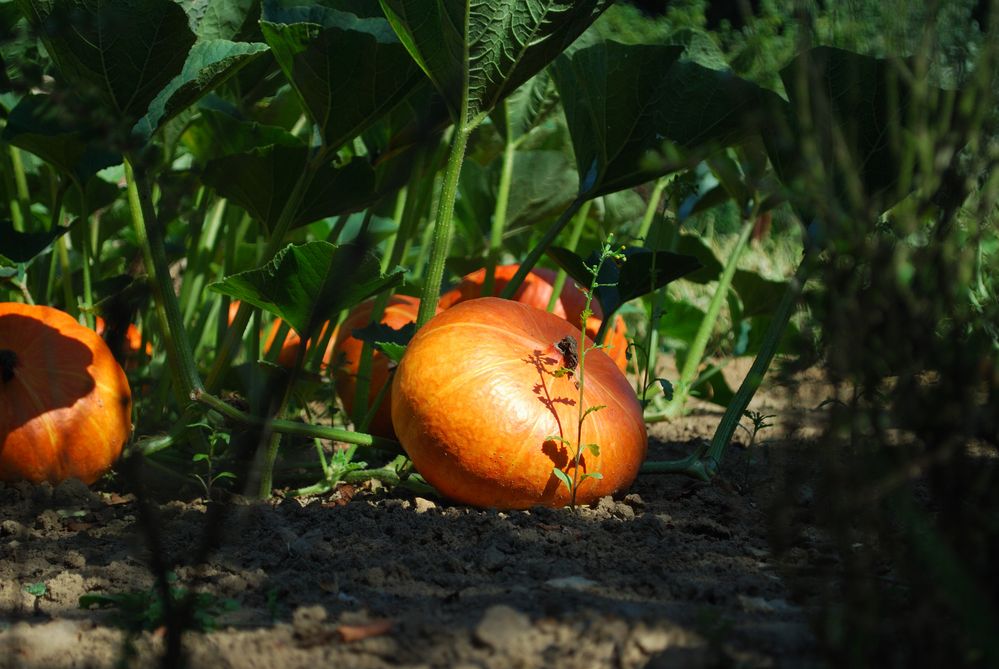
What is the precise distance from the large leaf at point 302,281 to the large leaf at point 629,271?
525mm

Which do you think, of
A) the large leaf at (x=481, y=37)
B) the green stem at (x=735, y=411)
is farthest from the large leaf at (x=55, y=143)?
the green stem at (x=735, y=411)

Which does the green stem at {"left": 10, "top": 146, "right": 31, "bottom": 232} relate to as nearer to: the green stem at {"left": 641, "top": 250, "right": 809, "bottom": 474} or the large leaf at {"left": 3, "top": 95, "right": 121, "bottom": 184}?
the large leaf at {"left": 3, "top": 95, "right": 121, "bottom": 184}

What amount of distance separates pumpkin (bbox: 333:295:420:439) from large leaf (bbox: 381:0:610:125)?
76cm

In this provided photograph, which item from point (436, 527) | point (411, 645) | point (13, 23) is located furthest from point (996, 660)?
point (13, 23)

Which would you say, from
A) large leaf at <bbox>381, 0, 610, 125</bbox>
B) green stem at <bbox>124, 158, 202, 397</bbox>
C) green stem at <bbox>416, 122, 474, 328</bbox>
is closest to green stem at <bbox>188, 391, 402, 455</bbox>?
green stem at <bbox>124, 158, 202, 397</bbox>

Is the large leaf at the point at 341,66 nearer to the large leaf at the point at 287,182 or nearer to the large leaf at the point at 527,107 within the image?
the large leaf at the point at 287,182

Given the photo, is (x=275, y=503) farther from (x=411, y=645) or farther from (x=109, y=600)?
(x=411, y=645)

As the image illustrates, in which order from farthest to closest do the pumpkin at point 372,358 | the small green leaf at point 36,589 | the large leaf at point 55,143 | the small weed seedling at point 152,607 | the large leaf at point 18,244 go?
the pumpkin at point 372,358 → the large leaf at point 18,244 → the large leaf at point 55,143 → the small green leaf at point 36,589 → the small weed seedling at point 152,607

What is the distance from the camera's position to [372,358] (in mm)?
2744

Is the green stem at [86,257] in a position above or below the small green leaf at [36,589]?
above

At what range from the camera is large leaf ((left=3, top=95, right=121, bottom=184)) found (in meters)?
2.27

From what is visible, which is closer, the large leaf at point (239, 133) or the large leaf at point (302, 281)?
the large leaf at point (302, 281)

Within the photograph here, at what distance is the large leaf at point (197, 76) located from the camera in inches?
81.4

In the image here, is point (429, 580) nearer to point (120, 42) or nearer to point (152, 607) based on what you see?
point (152, 607)
